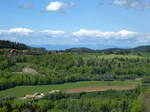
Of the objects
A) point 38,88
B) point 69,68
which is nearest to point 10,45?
point 69,68

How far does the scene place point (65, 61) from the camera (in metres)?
144

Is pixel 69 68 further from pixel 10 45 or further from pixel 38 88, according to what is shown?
pixel 10 45

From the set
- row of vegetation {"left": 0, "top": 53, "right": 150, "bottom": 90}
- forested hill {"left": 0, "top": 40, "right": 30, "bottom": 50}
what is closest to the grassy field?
row of vegetation {"left": 0, "top": 53, "right": 150, "bottom": 90}

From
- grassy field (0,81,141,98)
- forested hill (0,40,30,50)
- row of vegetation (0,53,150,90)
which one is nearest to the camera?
grassy field (0,81,141,98)

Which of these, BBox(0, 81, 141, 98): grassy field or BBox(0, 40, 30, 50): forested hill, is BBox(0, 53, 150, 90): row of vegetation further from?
BBox(0, 40, 30, 50): forested hill

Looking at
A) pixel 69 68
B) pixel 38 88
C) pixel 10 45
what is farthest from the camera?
pixel 10 45

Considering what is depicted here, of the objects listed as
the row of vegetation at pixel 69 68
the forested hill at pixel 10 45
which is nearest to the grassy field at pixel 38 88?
the row of vegetation at pixel 69 68

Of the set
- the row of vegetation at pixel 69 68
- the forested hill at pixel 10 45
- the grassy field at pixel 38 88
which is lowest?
the grassy field at pixel 38 88

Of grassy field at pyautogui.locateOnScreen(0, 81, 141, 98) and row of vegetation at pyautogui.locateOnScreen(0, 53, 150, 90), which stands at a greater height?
row of vegetation at pyautogui.locateOnScreen(0, 53, 150, 90)

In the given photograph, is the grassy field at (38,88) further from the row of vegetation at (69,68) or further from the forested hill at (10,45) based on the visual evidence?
the forested hill at (10,45)

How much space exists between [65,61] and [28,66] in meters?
20.8

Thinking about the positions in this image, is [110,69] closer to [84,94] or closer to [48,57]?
[48,57]

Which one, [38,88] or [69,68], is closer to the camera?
[38,88]

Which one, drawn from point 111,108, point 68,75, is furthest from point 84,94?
point 68,75
